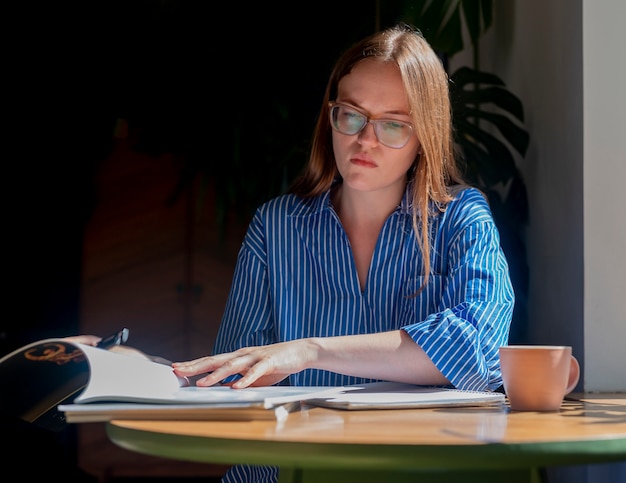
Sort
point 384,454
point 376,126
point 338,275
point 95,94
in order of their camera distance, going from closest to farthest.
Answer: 1. point 384,454
2. point 376,126
3. point 338,275
4. point 95,94

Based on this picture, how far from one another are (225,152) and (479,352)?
2651 mm

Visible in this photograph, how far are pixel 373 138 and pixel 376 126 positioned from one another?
0.07ft

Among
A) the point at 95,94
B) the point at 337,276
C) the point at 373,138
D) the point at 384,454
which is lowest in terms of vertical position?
the point at 384,454

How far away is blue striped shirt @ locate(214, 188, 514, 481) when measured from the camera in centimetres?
162

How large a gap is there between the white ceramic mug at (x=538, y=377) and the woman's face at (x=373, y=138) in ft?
1.84

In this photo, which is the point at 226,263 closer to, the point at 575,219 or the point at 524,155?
the point at 524,155

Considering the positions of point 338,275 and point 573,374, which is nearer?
point 573,374

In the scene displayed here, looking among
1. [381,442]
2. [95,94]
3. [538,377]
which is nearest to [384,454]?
[381,442]

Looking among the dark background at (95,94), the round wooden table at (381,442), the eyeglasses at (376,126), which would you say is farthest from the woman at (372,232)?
the dark background at (95,94)

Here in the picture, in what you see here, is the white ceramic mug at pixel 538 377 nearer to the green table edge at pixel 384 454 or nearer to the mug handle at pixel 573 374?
the mug handle at pixel 573 374

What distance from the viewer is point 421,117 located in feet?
5.60

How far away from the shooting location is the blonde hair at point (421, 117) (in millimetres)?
1711

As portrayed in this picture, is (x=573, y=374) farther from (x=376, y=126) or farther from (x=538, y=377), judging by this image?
A: (x=376, y=126)

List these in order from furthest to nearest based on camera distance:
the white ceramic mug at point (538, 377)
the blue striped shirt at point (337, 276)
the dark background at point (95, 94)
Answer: the dark background at point (95, 94) < the blue striped shirt at point (337, 276) < the white ceramic mug at point (538, 377)
